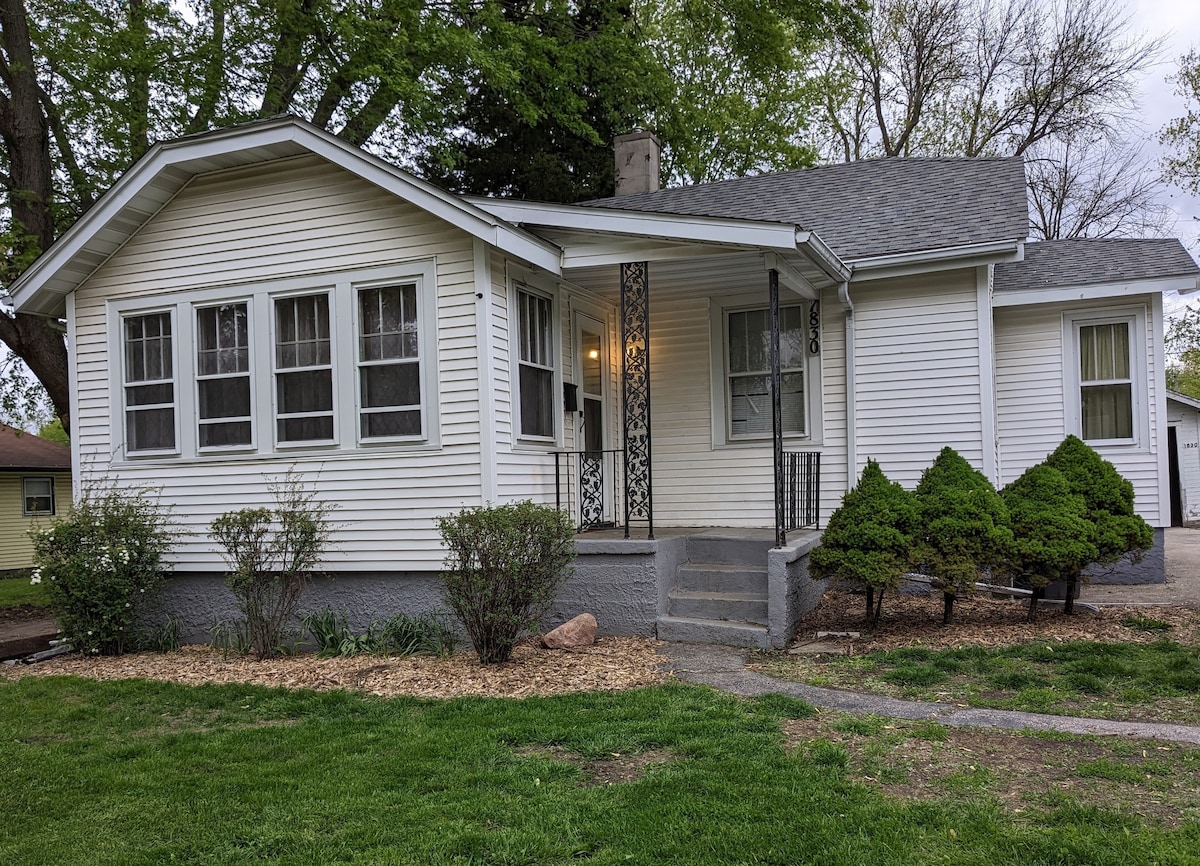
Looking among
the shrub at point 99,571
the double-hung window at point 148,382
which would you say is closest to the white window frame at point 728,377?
the double-hung window at point 148,382

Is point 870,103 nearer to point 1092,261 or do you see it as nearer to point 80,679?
point 1092,261

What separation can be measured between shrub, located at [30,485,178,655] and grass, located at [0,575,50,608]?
3585mm

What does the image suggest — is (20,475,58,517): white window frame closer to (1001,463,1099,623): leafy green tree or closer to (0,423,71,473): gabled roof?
(0,423,71,473): gabled roof

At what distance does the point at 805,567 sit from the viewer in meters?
7.96

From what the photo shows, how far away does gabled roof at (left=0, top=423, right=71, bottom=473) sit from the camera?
21.6 metres

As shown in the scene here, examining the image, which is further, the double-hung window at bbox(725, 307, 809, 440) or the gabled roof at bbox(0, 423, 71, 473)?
the gabled roof at bbox(0, 423, 71, 473)

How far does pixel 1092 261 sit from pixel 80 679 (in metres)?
10.8

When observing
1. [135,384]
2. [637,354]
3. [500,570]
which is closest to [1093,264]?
[637,354]

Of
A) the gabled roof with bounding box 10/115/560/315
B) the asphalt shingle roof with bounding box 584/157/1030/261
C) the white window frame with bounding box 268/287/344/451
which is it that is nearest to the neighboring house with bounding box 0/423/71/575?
the gabled roof with bounding box 10/115/560/315

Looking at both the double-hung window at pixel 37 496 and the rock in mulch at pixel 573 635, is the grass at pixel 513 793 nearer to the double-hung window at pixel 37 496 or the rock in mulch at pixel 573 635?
the rock in mulch at pixel 573 635

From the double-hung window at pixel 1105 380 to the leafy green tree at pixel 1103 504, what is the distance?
196 cm

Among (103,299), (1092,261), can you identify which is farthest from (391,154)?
(1092,261)

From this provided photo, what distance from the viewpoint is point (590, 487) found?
30.1 feet

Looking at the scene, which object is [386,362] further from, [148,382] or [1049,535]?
[1049,535]
